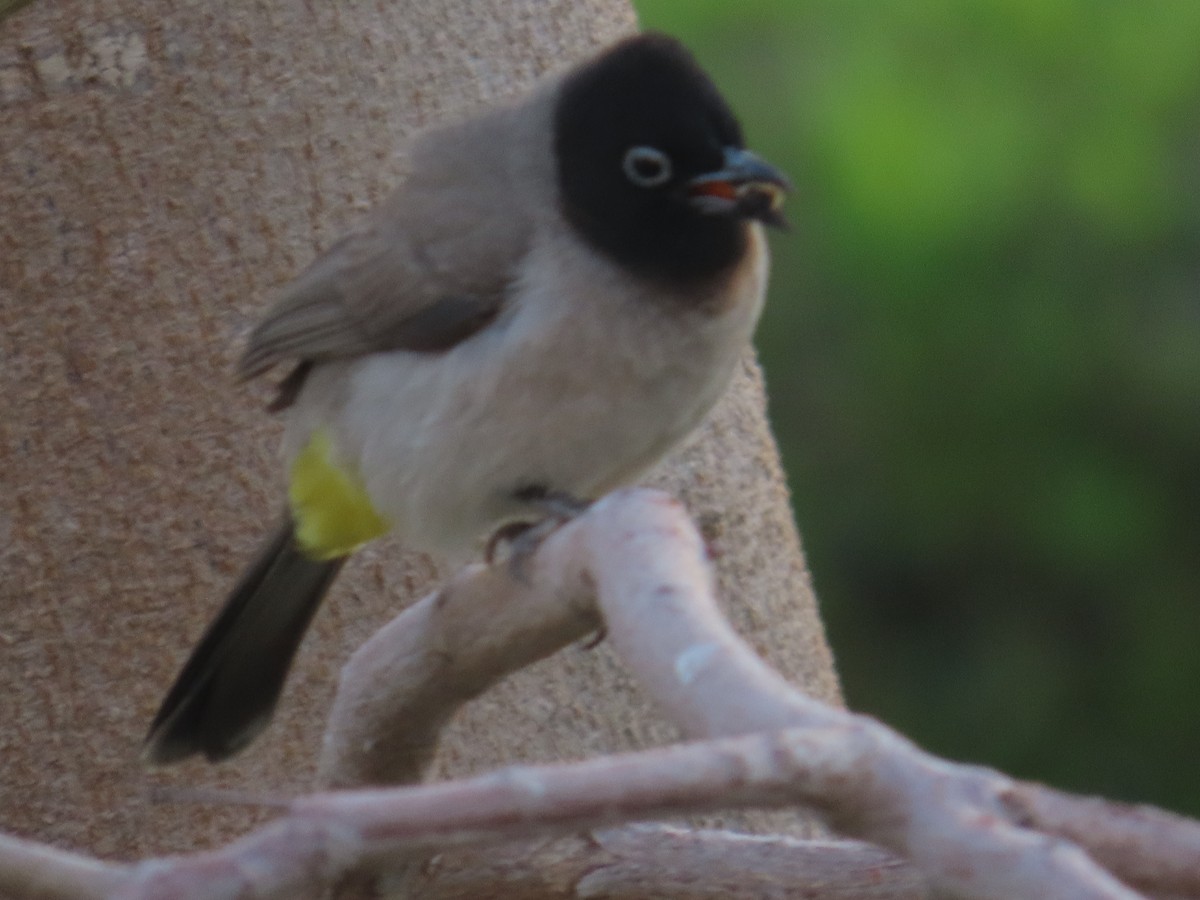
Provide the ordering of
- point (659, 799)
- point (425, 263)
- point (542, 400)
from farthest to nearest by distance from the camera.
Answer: point (425, 263) → point (542, 400) → point (659, 799)

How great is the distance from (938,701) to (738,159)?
2.10m

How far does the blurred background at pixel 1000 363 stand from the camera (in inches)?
147

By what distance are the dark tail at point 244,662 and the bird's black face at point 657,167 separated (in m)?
0.48

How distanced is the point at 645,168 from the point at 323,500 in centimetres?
49

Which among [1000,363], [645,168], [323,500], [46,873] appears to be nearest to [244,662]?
[323,500]

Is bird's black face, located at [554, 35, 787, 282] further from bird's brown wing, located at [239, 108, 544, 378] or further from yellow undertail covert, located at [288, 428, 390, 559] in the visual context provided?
yellow undertail covert, located at [288, 428, 390, 559]

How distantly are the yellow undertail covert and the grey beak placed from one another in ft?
1.57

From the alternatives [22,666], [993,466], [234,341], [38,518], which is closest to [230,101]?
[234,341]

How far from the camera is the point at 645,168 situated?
209cm

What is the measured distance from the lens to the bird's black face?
6.68 feet

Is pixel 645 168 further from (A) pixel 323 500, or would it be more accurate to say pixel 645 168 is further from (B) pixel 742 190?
(A) pixel 323 500

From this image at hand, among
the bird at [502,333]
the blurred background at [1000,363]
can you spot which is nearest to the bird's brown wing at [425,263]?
the bird at [502,333]

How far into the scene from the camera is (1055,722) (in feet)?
12.6

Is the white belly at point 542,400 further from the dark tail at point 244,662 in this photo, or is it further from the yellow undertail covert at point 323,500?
the dark tail at point 244,662
